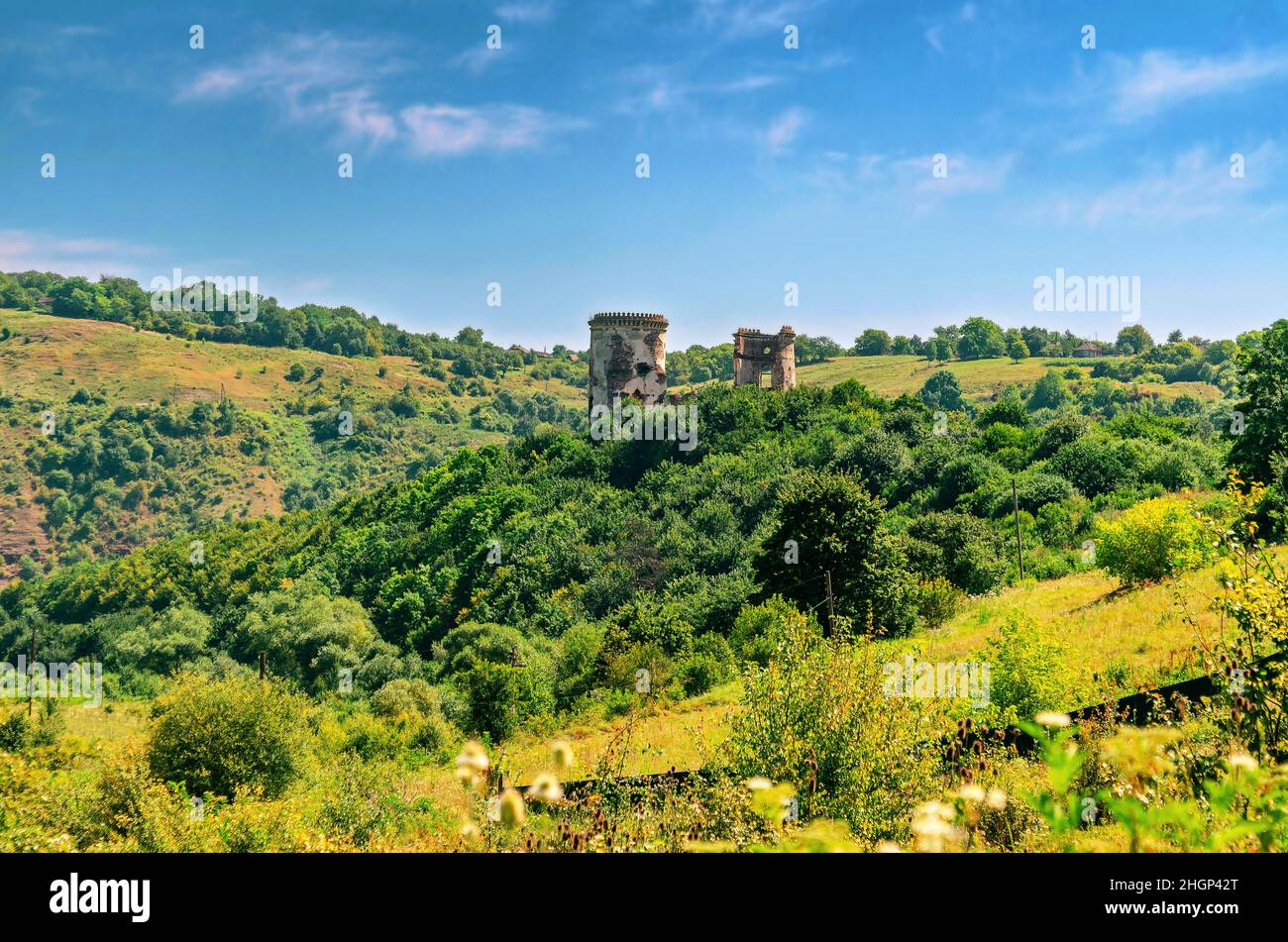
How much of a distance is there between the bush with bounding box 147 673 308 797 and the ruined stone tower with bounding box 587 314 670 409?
1468 inches

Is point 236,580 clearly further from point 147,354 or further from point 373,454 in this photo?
point 147,354

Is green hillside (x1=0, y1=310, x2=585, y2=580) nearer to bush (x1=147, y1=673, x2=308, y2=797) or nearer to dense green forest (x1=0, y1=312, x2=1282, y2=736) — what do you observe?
dense green forest (x1=0, y1=312, x2=1282, y2=736)

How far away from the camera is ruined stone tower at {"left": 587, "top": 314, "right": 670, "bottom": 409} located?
59375 mm

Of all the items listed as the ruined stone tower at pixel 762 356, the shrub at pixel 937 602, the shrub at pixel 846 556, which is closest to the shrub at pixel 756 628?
the shrub at pixel 846 556

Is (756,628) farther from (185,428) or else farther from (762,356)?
(185,428)

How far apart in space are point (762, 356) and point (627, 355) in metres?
12.5

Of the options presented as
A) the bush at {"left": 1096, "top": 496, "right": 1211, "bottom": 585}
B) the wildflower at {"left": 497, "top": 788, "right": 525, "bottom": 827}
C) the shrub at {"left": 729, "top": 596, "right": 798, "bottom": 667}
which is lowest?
the shrub at {"left": 729, "top": 596, "right": 798, "bottom": 667}

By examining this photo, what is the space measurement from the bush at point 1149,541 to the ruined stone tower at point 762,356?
39.1 metres

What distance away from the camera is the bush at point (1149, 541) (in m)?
27.7

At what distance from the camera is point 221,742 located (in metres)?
23.9
